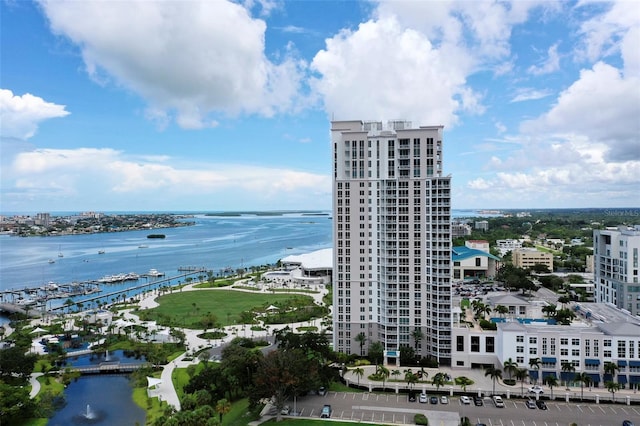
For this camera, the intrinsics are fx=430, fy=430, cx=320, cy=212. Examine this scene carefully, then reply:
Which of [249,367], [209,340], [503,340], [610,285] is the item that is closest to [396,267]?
[503,340]

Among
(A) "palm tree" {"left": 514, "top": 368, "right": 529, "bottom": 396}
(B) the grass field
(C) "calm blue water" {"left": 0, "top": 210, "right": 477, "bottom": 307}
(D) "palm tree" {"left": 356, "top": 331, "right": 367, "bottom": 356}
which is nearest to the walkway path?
(A) "palm tree" {"left": 514, "top": 368, "right": 529, "bottom": 396}

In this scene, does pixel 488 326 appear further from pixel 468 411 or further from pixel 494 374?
pixel 468 411

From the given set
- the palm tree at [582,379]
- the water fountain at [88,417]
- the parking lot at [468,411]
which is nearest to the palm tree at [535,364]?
the palm tree at [582,379]

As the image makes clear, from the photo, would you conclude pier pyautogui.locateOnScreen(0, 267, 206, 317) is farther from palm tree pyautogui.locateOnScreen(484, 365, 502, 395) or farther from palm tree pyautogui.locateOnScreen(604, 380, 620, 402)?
palm tree pyautogui.locateOnScreen(604, 380, 620, 402)

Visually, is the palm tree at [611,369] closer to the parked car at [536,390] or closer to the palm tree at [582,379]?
the palm tree at [582,379]

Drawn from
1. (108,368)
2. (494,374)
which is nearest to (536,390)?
(494,374)

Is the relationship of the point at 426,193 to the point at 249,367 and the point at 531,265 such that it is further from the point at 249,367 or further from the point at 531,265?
the point at 531,265
